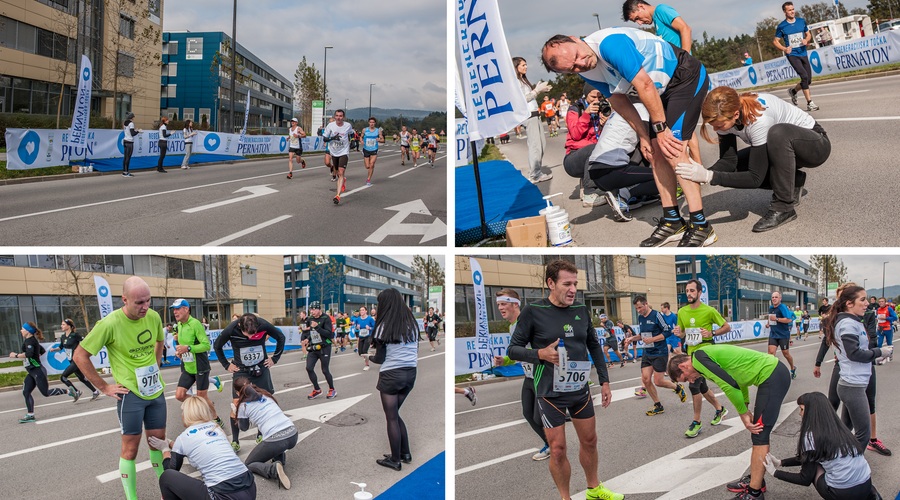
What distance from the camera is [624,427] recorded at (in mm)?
7324

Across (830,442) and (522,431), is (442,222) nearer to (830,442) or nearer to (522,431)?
(522,431)

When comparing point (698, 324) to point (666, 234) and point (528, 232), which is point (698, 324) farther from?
point (528, 232)

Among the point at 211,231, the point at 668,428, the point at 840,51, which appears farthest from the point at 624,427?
the point at 840,51

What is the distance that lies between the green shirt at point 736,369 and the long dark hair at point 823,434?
1.15 feet

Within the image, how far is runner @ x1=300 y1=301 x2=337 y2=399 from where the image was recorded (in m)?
9.51

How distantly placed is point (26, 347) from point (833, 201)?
36.2 feet

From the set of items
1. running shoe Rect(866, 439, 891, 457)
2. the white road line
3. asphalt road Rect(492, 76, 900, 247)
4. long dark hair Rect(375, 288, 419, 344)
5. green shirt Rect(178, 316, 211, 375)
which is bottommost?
the white road line

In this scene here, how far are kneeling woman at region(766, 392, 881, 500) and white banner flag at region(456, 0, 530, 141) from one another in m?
3.62

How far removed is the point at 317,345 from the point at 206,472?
4.92 meters

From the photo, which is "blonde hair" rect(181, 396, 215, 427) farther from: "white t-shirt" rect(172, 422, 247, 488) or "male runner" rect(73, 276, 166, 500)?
"male runner" rect(73, 276, 166, 500)

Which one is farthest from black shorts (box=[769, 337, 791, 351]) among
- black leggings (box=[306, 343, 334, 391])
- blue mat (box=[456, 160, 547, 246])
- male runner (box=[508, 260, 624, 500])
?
black leggings (box=[306, 343, 334, 391])

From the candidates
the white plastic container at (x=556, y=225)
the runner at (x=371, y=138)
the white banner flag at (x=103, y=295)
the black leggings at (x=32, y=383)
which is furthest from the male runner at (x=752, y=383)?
the runner at (x=371, y=138)

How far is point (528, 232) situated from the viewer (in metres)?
6.30

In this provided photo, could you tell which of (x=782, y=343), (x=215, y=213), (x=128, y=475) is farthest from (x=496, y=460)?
(x=215, y=213)
